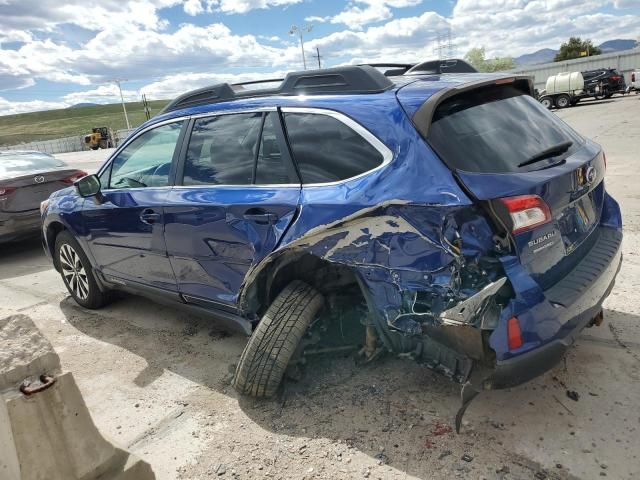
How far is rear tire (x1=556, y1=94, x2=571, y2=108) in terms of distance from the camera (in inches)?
1104

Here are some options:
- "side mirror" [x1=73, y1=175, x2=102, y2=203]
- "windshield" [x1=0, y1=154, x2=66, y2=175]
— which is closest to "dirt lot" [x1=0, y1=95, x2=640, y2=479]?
"side mirror" [x1=73, y1=175, x2=102, y2=203]

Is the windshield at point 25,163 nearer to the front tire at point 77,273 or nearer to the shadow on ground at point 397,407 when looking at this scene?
the front tire at point 77,273

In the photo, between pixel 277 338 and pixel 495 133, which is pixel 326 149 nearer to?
pixel 495 133

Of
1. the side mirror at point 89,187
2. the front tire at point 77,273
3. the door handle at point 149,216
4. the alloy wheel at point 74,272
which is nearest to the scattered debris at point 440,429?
the door handle at point 149,216

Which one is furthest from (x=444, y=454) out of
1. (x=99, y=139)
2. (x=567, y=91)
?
(x=99, y=139)

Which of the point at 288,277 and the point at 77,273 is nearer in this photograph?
the point at 288,277

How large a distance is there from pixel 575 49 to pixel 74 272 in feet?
286

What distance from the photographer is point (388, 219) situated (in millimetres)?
2455

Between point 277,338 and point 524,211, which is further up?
point 524,211

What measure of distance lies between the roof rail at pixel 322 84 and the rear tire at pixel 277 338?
1.16m

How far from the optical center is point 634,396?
2775 millimetres

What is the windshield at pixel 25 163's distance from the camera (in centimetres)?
733

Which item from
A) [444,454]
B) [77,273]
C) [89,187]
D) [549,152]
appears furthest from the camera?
[77,273]

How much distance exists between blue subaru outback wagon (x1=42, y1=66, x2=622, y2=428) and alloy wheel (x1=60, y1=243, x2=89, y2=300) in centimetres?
140
